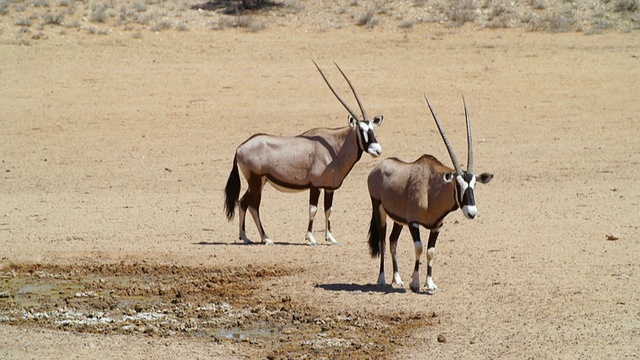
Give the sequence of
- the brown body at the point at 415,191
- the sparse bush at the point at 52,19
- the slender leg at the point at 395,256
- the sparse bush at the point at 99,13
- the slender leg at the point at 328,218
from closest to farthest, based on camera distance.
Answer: the brown body at the point at 415,191
the slender leg at the point at 395,256
the slender leg at the point at 328,218
the sparse bush at the point at 52,19
the sparse bush at the point at 99,13

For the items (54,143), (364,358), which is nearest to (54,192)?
(54,143)

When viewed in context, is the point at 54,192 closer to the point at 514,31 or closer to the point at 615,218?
the point at 615,218

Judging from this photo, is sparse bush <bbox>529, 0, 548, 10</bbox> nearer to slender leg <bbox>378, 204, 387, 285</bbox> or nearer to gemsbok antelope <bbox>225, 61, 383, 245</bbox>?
gemsbok antelope <bbox>225, 61, 383, 245</bbox>

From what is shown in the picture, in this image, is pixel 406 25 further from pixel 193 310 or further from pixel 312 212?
pixel 193 310

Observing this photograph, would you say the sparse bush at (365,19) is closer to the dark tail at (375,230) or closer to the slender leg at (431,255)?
the dark tail at (375,230)

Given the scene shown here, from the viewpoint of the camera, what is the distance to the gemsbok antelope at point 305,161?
13695 millimetres

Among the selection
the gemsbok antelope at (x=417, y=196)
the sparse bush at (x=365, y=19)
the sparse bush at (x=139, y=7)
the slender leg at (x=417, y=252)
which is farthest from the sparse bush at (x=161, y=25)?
the slender leg at (x=417, y=252)

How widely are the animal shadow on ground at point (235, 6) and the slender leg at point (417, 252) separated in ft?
60.1

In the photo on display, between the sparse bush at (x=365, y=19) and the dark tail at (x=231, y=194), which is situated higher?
the dark tail at (x=231, y=194)

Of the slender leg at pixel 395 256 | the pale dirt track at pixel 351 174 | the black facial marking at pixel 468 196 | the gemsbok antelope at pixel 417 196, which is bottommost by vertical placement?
the pale dirt track at pixel 351 174

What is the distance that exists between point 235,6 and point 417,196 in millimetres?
19159

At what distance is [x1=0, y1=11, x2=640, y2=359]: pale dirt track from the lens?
10.3 meters

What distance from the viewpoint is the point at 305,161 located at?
1375 centimetres

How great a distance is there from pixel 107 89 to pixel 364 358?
15459 mm
